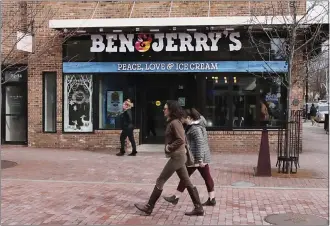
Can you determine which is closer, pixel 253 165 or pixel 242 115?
pixel 253 165

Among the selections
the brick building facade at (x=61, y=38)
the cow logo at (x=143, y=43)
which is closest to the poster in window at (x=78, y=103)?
the brick building facade at (x=61, y=38)

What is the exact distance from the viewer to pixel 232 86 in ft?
52.2

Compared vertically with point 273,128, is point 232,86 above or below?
above

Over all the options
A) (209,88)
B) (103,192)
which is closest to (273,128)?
(209,88)

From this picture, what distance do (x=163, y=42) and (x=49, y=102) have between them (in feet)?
14.9

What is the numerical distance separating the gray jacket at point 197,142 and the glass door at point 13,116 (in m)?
10.9

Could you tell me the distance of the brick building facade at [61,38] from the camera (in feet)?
52.7

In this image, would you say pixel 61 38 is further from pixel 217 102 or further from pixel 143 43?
pixel 217 102

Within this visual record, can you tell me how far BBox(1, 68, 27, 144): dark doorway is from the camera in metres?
17.4

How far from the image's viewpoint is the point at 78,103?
1662 cm

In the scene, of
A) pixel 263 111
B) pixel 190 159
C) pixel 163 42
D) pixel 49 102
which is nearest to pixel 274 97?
pixel 263 111

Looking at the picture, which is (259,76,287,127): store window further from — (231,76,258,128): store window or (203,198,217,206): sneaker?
(203,198,217,206): sneaker

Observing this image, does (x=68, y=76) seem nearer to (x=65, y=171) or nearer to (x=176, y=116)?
(x=65, y=171)

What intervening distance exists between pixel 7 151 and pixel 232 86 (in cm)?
756
